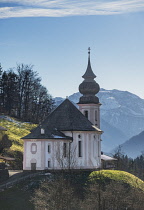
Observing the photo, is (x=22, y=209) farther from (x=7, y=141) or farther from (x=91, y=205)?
(x=7, y=141)

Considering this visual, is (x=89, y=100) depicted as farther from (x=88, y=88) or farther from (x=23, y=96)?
(x=23, y=96)

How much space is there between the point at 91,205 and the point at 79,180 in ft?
52.2

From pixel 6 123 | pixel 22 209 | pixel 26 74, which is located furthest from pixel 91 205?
pixel 26 74

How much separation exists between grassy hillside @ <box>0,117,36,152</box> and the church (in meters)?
13.2

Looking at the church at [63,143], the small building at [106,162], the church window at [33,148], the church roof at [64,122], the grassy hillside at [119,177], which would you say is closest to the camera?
the grassy hillside at [119,177]

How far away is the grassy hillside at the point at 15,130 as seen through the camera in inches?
3669

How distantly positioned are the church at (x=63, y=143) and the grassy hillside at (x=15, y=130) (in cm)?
1322

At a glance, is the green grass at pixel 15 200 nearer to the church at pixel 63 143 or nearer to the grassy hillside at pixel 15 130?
the church at pixel 63 143

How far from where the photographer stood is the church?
7581 centimetres

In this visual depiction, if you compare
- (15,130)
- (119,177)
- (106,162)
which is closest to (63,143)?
(119,177)

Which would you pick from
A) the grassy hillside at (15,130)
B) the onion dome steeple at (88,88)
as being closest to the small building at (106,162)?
the onion dome steeple at (88,88)

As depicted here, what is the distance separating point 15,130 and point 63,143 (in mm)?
26115

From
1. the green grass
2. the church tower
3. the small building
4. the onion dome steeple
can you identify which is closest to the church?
the small building

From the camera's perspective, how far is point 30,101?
128375 millimetres
